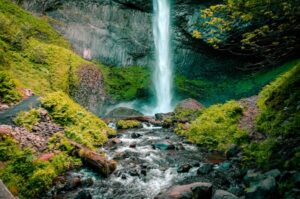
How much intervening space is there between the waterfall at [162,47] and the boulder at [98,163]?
67.6ft

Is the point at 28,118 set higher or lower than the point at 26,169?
higher

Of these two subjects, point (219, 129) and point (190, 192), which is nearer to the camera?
point (190, 192)

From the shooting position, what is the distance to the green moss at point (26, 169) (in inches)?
266

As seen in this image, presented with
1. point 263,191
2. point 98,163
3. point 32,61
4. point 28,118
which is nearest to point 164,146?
point 98,163

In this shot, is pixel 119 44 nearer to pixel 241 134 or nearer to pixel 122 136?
pixel 122 136

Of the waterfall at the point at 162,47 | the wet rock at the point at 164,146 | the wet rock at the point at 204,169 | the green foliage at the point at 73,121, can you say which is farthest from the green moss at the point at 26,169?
the waterfall at the point at 162,47

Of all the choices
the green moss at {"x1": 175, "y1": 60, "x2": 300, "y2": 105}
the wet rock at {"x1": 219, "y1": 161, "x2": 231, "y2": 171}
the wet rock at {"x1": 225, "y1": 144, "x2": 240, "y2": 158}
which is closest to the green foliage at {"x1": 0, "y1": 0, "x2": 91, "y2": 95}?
the wet rock at {"x1": 225, "y1": 144, "x2": 240, "y2": 158}

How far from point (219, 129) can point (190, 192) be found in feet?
21.9

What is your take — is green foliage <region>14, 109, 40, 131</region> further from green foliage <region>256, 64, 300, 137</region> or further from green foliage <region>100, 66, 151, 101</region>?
green foliage <region>100, 66, 151, 101</region>

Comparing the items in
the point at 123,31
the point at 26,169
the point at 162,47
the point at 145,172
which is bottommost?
the point at 145,172

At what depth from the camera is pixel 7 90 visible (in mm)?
11984

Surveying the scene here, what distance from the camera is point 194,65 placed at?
2967 cm

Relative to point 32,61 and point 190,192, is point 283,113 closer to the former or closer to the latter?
point 190,192

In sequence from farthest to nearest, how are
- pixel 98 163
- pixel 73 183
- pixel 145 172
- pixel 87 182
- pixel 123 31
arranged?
pixel 123 31
pixel 98 163
pixel 145 172
pixel 87 182
pixel 73 183
